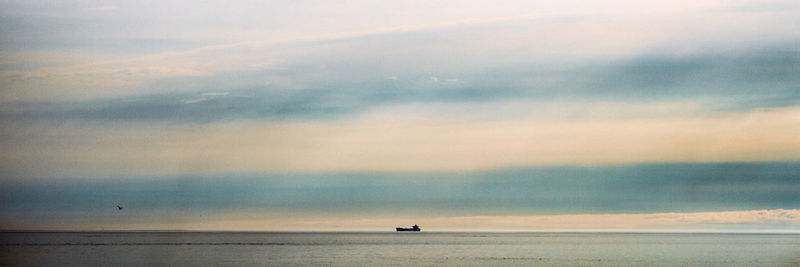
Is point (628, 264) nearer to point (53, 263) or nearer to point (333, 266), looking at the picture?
point (333, 266)

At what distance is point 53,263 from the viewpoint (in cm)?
8338

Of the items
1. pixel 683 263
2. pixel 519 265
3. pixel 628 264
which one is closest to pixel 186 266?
pixel 519 265

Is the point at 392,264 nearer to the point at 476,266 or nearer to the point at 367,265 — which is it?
the point at 367,265

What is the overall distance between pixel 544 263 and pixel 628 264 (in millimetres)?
8037

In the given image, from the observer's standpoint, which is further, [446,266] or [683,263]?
[683,263]

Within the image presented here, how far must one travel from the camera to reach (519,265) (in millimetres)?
80688

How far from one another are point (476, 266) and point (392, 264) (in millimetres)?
8841

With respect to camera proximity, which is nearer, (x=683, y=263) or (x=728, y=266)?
(x=728, y=266)

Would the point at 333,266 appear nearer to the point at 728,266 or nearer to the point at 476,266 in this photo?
the point at 476,266

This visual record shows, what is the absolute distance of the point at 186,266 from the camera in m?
76.4

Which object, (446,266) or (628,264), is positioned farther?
(628,264)

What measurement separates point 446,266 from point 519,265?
8.51 metres

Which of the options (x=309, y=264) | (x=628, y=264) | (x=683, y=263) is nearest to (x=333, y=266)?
(x=309, y=264)

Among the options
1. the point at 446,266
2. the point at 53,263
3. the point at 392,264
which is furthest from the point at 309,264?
the point at 53,263
